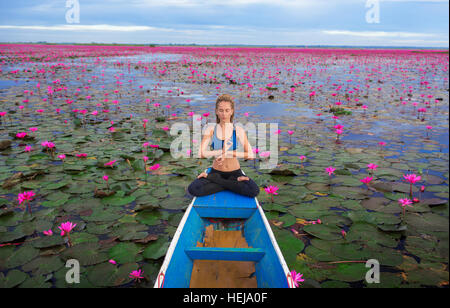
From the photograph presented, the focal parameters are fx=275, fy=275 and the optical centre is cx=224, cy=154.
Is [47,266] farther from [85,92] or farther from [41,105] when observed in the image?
[85,92]

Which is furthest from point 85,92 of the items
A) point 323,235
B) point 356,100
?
point 323,235

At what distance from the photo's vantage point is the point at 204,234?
263cm

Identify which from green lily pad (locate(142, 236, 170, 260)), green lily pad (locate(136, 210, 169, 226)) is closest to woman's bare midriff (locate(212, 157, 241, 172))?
green lily pad (locate(136, 210, 169, 226))

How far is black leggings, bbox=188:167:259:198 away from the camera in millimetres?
2904

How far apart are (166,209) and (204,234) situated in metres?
0.80

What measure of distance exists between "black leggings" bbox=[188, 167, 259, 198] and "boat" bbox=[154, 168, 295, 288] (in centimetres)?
8

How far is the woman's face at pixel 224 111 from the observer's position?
288 cm

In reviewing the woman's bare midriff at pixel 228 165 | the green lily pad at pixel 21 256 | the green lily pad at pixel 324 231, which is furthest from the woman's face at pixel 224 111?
the green lily pad at pixel 21 256

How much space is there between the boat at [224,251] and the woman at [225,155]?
0.40ft

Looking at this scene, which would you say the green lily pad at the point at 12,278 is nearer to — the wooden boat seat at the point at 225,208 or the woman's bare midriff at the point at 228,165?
the wooden boat seat at the point at 225,208

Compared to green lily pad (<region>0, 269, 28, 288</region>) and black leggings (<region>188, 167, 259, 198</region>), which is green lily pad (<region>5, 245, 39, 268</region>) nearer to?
green lily pad (<region>0, 269, 28, 288</region>)

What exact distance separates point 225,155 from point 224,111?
0.50 metres
